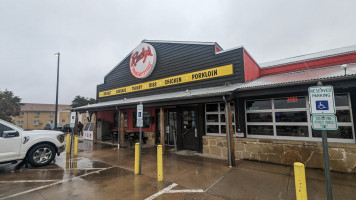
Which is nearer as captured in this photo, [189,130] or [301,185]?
[301,185]

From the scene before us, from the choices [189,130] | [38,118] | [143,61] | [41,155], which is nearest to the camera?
[41,155]

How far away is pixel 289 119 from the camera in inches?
258

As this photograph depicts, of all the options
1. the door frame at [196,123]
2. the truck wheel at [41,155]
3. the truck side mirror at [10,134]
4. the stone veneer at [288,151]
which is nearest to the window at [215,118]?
the door frame at [196,123]

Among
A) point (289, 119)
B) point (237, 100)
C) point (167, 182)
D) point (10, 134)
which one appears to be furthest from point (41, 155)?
point (289, 119)

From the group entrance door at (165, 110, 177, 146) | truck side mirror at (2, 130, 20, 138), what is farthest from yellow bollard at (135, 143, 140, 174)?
entrance door at (165, 110, 177, 146)

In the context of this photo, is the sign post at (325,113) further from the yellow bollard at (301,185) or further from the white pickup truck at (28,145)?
the white pickup truck at (28,145)

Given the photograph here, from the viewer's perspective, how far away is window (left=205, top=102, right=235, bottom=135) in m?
8.03

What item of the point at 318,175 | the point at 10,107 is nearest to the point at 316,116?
the point at 318,175

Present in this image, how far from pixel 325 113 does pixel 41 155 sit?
28.8 feet

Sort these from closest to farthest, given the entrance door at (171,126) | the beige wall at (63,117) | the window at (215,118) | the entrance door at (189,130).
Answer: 1. the window at (215,118)
2. the entrance door at (189,130)
3. the entrance door at (171,126)
4. the beige wall at (63,117)

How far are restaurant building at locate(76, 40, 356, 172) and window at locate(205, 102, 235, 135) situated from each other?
1.5 inches

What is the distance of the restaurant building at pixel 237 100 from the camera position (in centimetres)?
563

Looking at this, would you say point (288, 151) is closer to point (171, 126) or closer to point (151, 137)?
point (171, 126)

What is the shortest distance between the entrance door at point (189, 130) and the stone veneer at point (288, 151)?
1045mm
